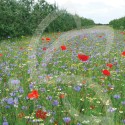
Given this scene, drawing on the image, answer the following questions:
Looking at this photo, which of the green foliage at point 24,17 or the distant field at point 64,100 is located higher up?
the green foliage at point 24,17

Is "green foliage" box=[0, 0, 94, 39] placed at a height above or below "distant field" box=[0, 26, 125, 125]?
above

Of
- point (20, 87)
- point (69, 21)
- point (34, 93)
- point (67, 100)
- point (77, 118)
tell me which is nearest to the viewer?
point (34, 93)

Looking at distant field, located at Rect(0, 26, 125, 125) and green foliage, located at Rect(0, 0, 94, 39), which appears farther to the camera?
green foliage, located at Rect(0, 0, 94, 39)

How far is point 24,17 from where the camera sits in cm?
2173

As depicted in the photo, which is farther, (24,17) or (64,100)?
(24,17)

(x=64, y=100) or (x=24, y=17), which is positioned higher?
(x=24, y=17)

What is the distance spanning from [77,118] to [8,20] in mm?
16484

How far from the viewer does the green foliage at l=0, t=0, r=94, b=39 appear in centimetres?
1938

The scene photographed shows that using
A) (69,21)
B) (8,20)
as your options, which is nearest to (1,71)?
(8,20)

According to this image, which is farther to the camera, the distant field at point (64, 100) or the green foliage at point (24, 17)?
the green foliage at point (24, 17)

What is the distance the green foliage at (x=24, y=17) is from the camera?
63.6ft

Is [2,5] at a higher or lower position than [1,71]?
higher

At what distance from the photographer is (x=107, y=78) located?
5902mm

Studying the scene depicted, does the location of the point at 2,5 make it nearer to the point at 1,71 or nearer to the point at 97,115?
the point at 1,71
